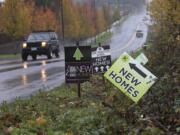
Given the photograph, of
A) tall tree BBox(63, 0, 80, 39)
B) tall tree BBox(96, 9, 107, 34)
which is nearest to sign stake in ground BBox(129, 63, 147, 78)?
tall tree BBox(63, 0, 80, 39)

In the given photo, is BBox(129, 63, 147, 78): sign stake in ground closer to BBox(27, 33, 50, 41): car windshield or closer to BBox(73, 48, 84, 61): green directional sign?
BBox(73, 48, 84, 61): green directional sign

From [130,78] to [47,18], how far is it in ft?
181

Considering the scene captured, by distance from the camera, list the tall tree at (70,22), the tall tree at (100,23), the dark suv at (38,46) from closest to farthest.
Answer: the dark suv at (38,46), the tall tree at (70,22), the tall tree at (100,23)

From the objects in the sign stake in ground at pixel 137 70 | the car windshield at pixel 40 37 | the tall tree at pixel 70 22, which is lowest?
the tall tree at pixel 70 22

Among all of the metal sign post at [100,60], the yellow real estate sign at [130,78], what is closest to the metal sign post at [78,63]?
the metal sign post at [100,60]

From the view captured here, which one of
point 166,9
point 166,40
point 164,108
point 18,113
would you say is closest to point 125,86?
point 164,108

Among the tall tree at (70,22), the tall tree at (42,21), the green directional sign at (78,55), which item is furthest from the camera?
the tall tree at (70,22)

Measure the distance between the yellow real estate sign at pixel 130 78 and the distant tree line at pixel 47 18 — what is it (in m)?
45.2

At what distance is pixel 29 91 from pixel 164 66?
14.5 feet

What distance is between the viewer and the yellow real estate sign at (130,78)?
855 centimetres

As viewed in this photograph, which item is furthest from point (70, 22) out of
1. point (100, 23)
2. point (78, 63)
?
point (78, 63)

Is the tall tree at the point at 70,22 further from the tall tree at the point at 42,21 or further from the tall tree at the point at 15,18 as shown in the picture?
the tall tree at the point at 15,18

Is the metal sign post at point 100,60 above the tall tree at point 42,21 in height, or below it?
above

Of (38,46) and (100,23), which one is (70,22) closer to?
(100,23)
